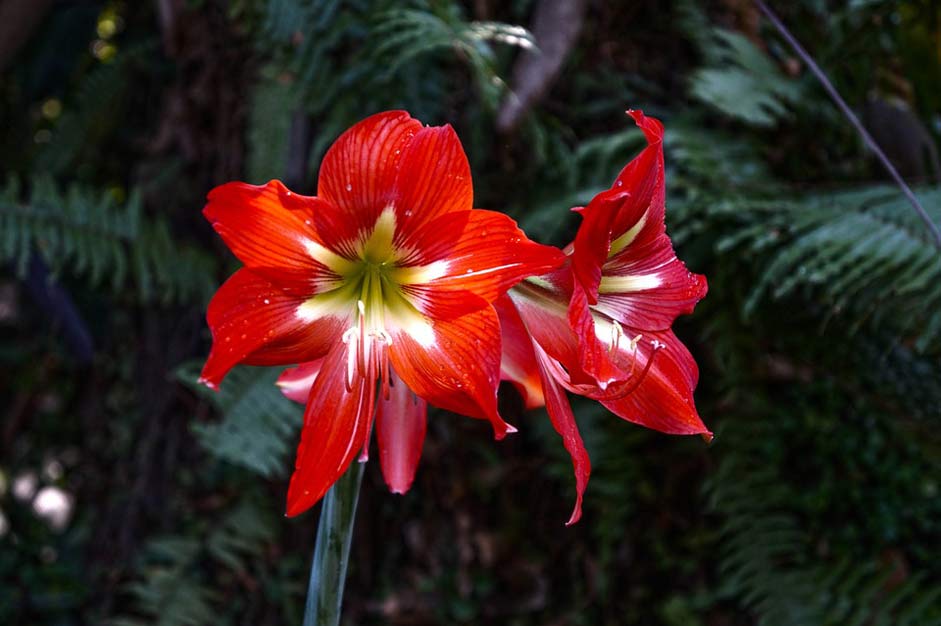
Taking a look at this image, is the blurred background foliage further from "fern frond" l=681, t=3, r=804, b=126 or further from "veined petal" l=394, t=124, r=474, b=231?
"veined petal" l=394, t=124, r=474, b=231

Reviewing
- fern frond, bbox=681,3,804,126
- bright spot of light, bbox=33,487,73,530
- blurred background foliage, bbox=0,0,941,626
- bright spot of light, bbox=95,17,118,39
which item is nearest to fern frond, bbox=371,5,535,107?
blurred background foliage, bbox=0,0,941,626

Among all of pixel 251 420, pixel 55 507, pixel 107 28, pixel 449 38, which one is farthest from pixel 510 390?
pixel 55 507

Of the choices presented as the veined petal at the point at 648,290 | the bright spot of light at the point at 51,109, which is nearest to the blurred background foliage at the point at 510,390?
the bright spot of light at the point at 51,109

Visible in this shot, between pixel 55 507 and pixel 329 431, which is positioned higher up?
pixel 329 431

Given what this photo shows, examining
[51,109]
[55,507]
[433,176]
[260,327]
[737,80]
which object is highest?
[433,176]

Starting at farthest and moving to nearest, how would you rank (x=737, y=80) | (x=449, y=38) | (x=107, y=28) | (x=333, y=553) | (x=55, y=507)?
(x=55, y=507) → (x=107, y=28) → (x=737, y=80) → (x=449, y=38) → (x=333, y=553)

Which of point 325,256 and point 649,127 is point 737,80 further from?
point 325,256

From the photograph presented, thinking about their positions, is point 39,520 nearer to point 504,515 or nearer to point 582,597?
point 504,515
